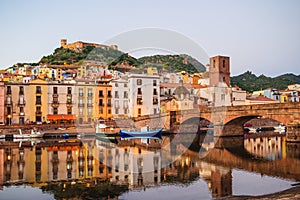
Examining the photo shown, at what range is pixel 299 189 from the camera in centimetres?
1750

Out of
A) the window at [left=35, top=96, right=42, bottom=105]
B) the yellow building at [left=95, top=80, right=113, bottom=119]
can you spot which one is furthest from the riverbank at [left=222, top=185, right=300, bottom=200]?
the window at [left=35, top=96, right=42, bottom=105]

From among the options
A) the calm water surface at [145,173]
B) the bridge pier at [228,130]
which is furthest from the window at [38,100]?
the bridge pier at [228,130]

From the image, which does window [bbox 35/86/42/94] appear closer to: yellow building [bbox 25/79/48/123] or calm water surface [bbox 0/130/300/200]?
yellow building [bbox 25/79/48/123]

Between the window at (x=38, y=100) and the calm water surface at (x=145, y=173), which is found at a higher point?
the window at (x=38, y=100)

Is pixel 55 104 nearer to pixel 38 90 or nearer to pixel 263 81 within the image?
pixel 38 90

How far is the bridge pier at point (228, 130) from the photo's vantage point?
162 ft

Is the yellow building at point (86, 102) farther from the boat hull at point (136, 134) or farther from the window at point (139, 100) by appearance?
the boat hull at point (136, 134)

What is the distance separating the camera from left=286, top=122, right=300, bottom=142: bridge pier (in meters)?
36.8

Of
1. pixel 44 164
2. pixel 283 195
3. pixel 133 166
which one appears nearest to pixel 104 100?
pixel 44 164

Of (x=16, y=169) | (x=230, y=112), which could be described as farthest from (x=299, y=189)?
(x=230, y=112)

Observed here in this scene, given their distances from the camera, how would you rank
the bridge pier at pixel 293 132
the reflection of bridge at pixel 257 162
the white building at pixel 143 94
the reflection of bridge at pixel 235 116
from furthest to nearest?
the white building at pixel 143 94 → the reflection of bridge at pixel 235 116 → the bridge pier at pixel 293 132 → the reflection of bridge at pixel 257 162

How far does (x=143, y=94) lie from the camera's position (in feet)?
207

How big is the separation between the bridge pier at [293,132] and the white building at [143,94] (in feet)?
94.0

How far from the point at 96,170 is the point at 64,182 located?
13.5 ft
